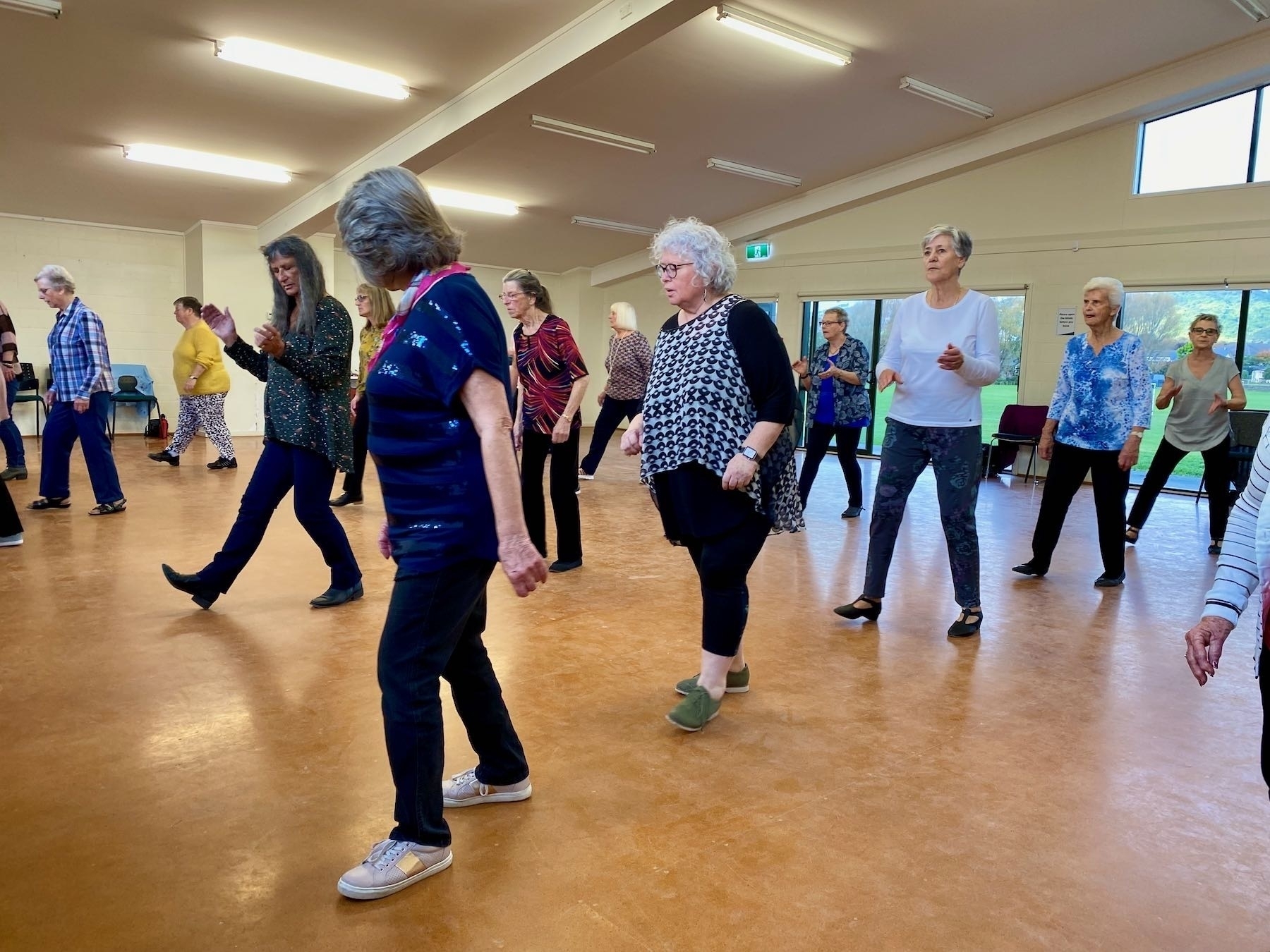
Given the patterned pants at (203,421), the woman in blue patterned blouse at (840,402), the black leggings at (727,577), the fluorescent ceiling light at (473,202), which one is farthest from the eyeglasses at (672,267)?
the fluorescent ceiling light at (473,202)

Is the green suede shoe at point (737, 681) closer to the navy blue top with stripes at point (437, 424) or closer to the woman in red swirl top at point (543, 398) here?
the navy blue top with stripes at point (437, 424)

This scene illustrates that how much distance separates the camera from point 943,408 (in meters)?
3.38

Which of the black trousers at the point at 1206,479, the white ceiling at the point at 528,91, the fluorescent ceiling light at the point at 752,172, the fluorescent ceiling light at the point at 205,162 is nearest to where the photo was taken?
the black trousers at the point at 1206,479

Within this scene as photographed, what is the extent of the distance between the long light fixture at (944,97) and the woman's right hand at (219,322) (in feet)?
22.2

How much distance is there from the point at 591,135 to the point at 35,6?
446 centimetres

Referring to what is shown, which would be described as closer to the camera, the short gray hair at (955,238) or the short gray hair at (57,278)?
the short gray hair at (955,238)

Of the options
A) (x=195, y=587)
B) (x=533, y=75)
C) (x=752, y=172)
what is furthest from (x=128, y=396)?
(x=195, y=587)

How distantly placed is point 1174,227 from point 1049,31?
10.6 feet

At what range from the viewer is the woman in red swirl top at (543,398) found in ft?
13.7

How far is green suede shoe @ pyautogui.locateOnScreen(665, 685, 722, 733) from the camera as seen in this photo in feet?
8.11

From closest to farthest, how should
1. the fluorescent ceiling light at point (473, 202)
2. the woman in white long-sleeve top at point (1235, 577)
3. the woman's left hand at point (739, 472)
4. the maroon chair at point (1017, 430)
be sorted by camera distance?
the woman in white long-sleeve top at point (1235, 577) → the woman's left hand at point (739, 472) → the maroon chair at point (1017, 430) → the fluorescent ceiling light at point (473, 202)

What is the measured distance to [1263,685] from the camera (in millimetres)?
1315

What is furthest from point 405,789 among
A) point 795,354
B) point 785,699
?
point 795,354

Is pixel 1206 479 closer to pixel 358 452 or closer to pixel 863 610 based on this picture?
pixel 863 610
